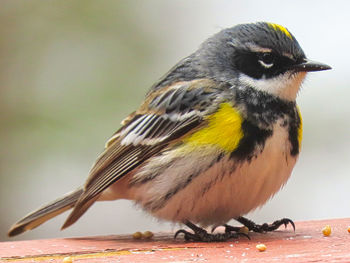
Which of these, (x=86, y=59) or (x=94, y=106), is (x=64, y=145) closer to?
(x=94, y=106)

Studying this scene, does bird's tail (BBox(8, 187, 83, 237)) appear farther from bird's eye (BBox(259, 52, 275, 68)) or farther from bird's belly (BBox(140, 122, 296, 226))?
bird's eye (BBox(259, 52, 275, 68))

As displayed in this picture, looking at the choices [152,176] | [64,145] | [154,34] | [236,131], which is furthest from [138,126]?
[154,34]

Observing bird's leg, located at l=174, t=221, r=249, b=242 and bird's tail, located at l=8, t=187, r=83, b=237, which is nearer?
bird's leg, located at l=174, t=221, r=249, b=242

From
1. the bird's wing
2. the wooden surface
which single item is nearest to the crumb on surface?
the wooden surface

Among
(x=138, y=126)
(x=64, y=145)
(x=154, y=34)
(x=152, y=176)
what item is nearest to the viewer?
(x=152, y=176)

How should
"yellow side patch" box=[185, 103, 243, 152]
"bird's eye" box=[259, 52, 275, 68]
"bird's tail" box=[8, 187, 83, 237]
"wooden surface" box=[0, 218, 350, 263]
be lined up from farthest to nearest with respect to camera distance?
"bird's tail" box=[8, 187, 83, 237]
"bird's eye" box=[259, 52, 275, 68]
"yellow side patch" box=[185, 103, 243, 152]
"wooden surface" box=[0, 218, 350, 263]

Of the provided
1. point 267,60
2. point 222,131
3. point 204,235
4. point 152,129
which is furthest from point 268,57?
point 204,235

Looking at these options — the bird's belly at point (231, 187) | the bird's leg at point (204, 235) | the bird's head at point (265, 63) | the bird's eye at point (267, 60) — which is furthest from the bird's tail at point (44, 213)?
the bird's eye at point (267, 60)
